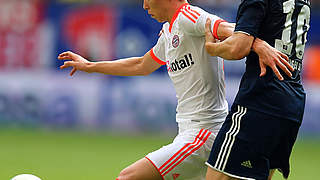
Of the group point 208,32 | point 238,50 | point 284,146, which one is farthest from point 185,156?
point 238,50

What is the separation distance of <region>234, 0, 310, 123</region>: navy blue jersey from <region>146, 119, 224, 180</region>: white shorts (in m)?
0.70

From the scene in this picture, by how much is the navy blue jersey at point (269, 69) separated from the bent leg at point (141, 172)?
0.93 m

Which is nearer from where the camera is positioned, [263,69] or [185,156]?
[263,69]

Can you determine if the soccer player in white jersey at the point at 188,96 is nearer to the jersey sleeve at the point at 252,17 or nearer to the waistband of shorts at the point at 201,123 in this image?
the waistband of shorts at the point at 201,123

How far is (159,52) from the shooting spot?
18.8 feet

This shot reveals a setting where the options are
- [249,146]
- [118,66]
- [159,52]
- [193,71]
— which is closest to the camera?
[249,146]

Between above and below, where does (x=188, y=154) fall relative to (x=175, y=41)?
below

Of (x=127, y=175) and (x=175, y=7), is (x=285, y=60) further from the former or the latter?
(x=127, y=175)

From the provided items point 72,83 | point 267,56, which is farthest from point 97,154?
point 267,56

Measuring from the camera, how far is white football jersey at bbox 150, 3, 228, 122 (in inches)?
200

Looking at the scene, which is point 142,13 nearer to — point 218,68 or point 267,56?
point 218,68

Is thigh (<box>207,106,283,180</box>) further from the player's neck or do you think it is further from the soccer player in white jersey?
the player's neck

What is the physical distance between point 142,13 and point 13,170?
20.4 ft

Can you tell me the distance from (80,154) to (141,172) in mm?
6304
